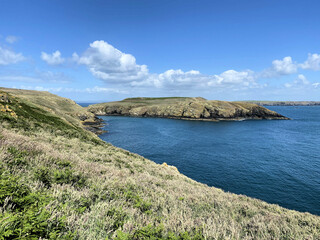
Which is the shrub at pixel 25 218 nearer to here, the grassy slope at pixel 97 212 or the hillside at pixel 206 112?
the grassy slope at pixel 97 212

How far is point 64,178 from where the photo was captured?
21.0 ft

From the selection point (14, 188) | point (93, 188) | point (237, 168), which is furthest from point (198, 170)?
point (14, 188)

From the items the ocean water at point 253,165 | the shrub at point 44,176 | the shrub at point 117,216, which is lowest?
the ocean water at point 253,165

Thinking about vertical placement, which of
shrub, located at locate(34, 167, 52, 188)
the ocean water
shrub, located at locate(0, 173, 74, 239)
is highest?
shrub, located at locate(0, 173, 74, 239)

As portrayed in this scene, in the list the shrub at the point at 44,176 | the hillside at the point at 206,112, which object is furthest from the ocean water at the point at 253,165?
the hillside at the point at 206,112

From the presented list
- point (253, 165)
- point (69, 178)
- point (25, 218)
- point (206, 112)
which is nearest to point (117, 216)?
point (25, 218)

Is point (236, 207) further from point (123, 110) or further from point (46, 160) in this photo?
point (123, 110)

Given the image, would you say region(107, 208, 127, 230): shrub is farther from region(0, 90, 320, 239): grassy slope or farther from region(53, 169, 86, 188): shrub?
region(53, 169, 86, 188): shrub

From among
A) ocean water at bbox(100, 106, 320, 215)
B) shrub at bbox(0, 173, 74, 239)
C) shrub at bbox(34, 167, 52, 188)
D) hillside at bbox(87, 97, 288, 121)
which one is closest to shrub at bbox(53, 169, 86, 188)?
shrub at bbox(34, 167, 52, 188)

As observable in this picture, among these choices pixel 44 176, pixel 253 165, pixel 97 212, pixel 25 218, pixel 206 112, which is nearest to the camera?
pixel 25 218

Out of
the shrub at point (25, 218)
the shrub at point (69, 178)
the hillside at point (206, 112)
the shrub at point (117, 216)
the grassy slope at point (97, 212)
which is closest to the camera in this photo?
the shrub at point (25, 218)

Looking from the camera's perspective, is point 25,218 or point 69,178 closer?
point 25,218

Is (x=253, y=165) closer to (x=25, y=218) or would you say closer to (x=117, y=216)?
(x=117, y=216)

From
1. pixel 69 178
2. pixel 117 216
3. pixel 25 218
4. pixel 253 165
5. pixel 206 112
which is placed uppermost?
pixel 25 218
